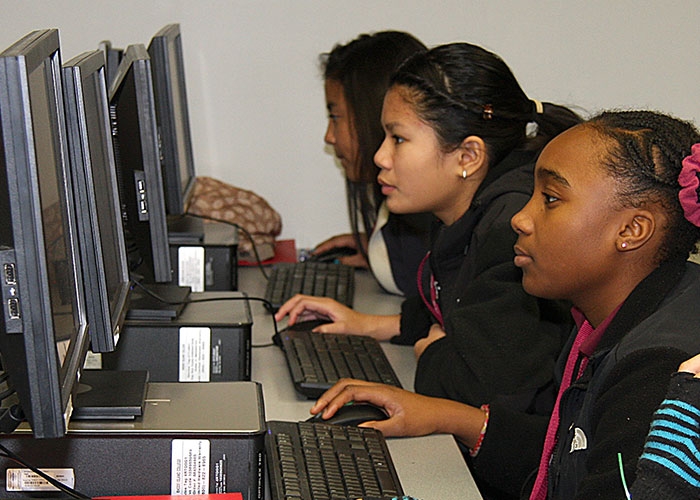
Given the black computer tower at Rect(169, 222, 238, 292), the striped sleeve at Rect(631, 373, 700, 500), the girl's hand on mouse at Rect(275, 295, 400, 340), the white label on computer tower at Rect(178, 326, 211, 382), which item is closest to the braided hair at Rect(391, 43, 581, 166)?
the girl's hand on mouse at Rect(275, 295, 400, 340)

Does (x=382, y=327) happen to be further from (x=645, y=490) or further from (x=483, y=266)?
(x=645, y=490)

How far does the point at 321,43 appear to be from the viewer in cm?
261

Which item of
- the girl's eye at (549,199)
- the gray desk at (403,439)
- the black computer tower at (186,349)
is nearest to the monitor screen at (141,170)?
the black computer tower at (186,349)

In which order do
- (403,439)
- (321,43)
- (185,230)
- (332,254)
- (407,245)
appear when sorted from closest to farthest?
1. (403,439)
2. (185,230)
3. (407,245)
4. (332,254)
5. (321,43)

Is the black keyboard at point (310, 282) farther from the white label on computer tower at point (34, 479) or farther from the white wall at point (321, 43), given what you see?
the white label on computer tower at point (34, 479)

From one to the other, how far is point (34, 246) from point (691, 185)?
0.66 metres

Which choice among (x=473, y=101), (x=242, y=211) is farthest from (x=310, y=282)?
(x=473, y=101)

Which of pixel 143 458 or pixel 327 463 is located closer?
pixel 143 458

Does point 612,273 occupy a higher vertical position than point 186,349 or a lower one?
higher

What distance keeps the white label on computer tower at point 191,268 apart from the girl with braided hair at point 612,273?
0.78 metres

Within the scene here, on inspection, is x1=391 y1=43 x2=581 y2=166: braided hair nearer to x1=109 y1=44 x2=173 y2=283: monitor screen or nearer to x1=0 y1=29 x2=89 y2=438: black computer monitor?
x1=109 y1=44 x2=173 y2=283: monitor screen

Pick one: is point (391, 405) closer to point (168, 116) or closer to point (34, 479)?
point (34, 479)

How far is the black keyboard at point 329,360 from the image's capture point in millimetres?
1487

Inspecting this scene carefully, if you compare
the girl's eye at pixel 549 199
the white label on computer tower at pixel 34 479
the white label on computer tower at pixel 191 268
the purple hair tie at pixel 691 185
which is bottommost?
the white label on computer tower at pixel 34 479
